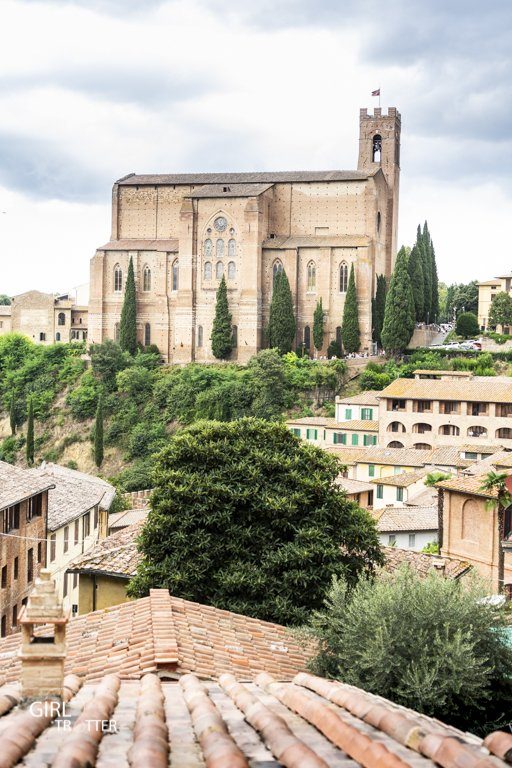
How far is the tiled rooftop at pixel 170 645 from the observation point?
9773 millimetres

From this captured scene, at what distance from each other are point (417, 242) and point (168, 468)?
69.3 metres

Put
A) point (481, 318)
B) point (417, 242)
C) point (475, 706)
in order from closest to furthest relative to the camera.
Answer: point (475, 706) → point (417, 242) → point (481, 318)

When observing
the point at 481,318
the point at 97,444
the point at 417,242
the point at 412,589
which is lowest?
the point at 97,444

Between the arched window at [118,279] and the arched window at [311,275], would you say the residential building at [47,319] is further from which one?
the arched window at [311,275]

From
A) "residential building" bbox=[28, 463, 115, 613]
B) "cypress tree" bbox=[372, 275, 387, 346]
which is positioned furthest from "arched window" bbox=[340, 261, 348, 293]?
"residential building" bbox=[28, 463, 115, 613]

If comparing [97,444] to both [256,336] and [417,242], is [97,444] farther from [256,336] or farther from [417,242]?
[417,242]

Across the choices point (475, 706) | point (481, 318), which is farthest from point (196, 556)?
point (481, 318)

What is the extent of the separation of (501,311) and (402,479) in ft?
127

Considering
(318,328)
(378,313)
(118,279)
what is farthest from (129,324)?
(378,313)

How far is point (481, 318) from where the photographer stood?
96.7 metres

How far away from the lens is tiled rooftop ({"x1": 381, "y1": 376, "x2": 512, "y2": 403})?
52938 mm

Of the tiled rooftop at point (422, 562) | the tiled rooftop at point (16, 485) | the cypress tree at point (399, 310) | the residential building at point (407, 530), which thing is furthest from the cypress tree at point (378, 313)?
the tiled rooftop at point (422, 562)

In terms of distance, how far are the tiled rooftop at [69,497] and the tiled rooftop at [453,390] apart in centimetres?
2226

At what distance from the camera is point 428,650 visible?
10.6 metres
